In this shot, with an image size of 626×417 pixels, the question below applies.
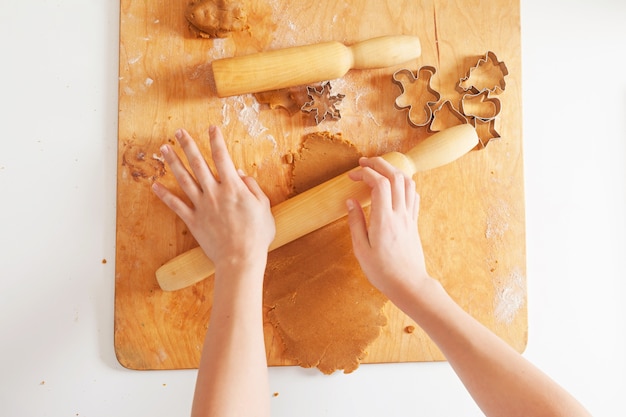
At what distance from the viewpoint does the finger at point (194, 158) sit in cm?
93

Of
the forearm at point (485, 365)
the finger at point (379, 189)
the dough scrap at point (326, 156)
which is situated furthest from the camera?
the dough scrap at point (326, 156)

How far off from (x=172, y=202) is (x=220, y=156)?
127 millimetres

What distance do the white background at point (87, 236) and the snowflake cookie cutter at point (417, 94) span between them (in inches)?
8.8

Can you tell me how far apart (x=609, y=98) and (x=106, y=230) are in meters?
1.10

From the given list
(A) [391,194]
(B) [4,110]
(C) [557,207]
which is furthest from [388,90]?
(B) [4,110]

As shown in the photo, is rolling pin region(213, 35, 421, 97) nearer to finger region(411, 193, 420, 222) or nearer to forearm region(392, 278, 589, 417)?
finger region(411, 193, 420, 222)

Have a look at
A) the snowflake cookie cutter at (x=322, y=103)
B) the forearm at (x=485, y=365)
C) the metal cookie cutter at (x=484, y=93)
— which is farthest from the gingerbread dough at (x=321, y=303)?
the metal cookie cutter at (x=484, y=93)

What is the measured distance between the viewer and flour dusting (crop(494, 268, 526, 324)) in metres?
1.03

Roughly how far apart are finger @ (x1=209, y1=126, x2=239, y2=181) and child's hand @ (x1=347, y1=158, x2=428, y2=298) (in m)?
0.23

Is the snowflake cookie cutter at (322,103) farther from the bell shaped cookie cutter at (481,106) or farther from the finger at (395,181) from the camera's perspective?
the bell shaped cookie cutter at (481,106)

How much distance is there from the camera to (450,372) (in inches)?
41.2

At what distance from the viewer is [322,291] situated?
3.23 feet

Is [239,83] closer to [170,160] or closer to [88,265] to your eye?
[170,160]

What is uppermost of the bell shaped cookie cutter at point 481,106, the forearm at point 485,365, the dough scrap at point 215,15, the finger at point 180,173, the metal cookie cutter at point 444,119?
the dough scrap at point 215,15
